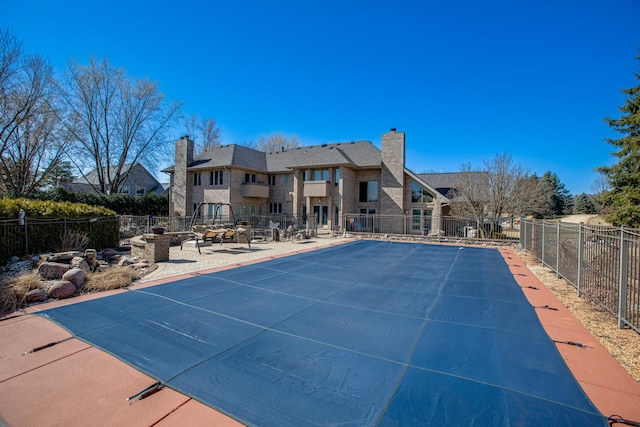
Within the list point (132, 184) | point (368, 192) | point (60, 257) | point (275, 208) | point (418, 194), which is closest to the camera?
point (60, 257)

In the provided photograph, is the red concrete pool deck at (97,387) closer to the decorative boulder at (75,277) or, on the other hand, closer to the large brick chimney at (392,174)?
the decorative boulder at (75,277)

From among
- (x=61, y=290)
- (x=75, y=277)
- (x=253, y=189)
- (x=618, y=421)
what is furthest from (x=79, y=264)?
(x=253, y=189)

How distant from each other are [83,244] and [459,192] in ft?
75.3

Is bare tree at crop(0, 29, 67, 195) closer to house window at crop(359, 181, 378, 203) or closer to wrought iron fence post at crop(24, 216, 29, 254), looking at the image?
wrought iron fence post at crop(24, 216, 29, 254)

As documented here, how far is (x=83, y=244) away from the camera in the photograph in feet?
32.2

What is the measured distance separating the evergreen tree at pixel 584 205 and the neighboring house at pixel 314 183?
138 feet

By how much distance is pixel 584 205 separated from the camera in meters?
51.2

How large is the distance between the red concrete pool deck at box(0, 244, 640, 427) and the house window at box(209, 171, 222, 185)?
24202 millimetres

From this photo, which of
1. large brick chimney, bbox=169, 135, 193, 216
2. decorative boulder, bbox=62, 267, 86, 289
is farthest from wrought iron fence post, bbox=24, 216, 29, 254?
large brick chimney, bbox=169, 135, 193, 216

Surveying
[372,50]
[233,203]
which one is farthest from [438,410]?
[233,203]

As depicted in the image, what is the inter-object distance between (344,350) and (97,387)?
100 inches

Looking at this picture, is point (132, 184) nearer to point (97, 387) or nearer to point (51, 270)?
point (51, 270)

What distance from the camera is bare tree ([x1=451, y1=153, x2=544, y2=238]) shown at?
21312mm

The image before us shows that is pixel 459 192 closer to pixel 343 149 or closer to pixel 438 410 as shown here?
pixel 343 149
